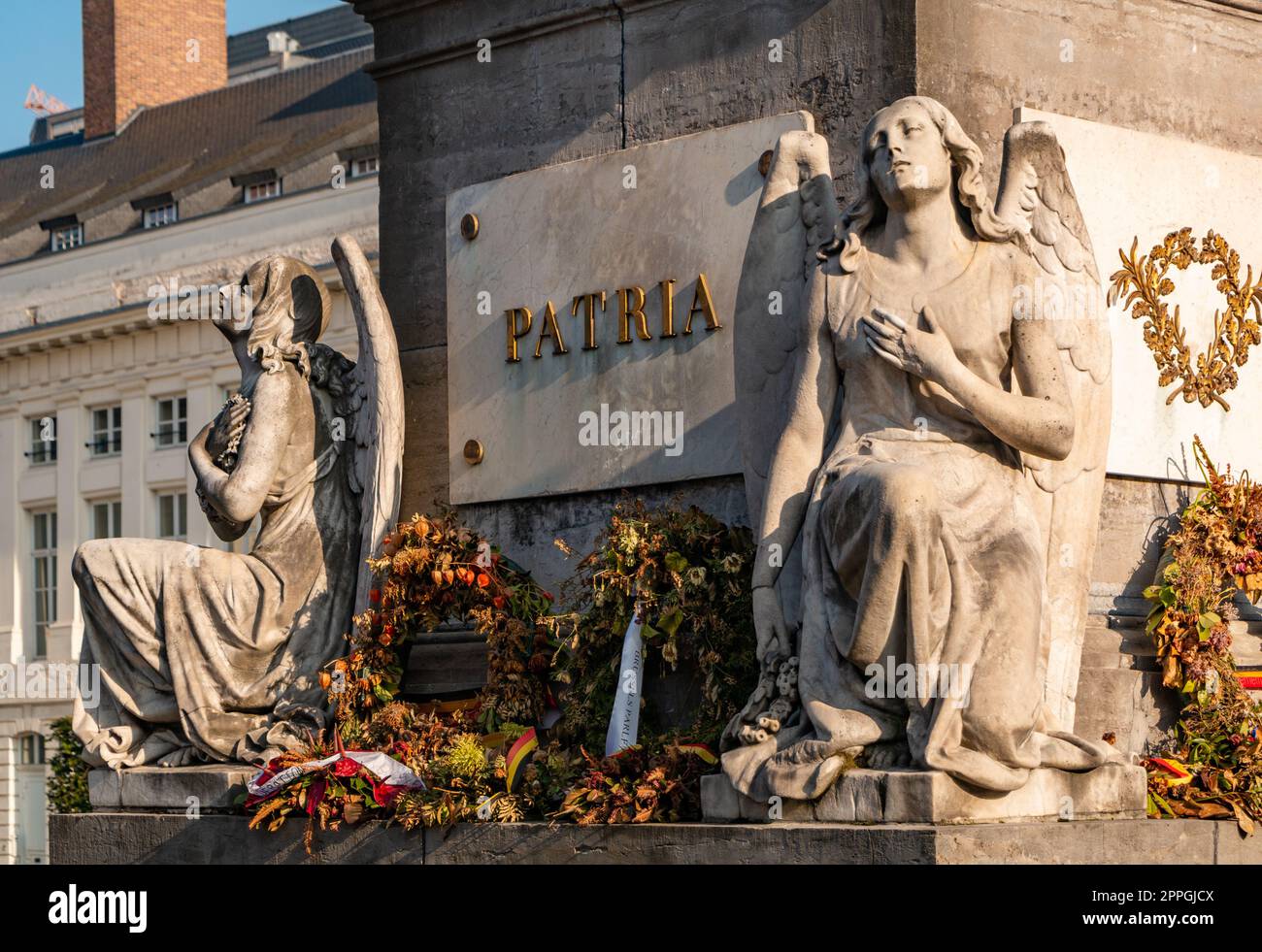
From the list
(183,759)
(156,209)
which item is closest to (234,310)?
(183,759)

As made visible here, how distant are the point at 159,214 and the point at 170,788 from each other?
119 feet

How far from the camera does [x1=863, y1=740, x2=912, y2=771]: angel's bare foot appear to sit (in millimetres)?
8602

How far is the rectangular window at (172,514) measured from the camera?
45.1 meters

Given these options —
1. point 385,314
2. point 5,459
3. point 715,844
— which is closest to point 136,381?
→ point 5,459

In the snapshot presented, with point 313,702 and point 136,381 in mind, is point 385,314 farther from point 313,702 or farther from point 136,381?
point 136,381

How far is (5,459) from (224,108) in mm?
8295

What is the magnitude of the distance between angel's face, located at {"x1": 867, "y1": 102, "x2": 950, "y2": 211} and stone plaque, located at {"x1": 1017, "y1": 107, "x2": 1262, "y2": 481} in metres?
1.06

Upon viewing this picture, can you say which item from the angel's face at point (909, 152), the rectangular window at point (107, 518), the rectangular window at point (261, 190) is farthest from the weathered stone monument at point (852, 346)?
the rectangular window at point (107, 518)

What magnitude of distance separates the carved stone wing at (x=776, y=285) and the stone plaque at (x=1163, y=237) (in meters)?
0.99

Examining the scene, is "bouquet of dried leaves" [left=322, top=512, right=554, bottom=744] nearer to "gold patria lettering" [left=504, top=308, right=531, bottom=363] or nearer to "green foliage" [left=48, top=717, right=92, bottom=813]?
"gold patria lettering" [left=504, top=308, right=531, bottom=363]

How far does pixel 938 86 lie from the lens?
9.95 metres

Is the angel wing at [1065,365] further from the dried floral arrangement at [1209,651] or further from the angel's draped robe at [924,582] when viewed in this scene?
the dried floral arrangement at [1209,651]
